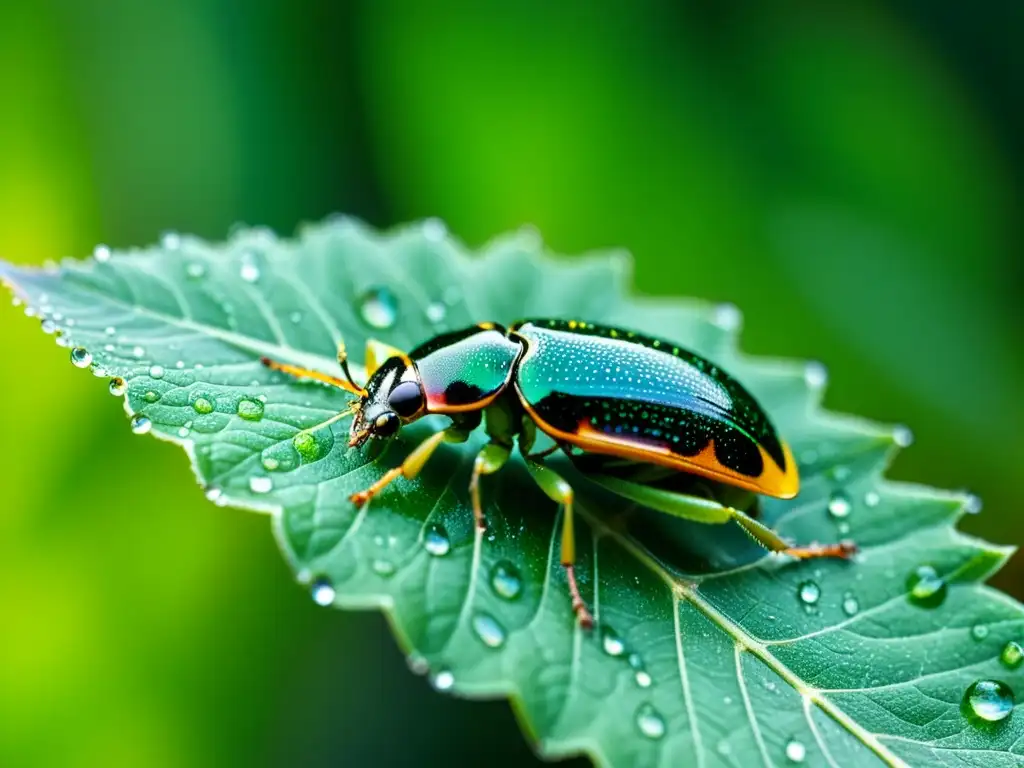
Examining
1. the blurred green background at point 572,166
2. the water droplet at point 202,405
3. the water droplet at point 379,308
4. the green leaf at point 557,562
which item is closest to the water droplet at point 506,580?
the green leaf at point 557,562

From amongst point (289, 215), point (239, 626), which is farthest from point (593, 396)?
point (289, 215)

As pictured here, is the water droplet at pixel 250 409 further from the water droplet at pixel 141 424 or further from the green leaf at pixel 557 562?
the water droplet at pixel 141 424

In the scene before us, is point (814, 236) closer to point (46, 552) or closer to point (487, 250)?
point (487, 250)

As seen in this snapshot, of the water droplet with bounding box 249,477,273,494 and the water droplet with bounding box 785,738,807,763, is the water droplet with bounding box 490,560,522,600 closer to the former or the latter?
the water droplet with bounding box 249,477,273,494

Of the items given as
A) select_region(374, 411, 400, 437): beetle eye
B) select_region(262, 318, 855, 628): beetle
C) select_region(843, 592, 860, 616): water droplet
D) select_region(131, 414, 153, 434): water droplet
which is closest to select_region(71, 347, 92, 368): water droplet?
select_region(131, 414, 153, 434): water droplet

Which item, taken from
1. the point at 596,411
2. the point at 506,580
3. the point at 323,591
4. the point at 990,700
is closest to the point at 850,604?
the point at 990,700

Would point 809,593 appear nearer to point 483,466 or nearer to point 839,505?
point 839,505
